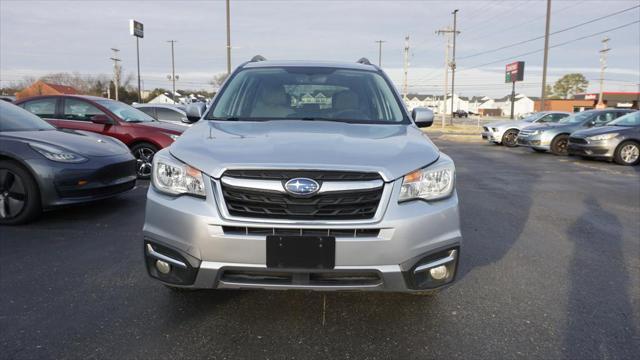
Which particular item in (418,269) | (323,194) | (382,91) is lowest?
(418,269)

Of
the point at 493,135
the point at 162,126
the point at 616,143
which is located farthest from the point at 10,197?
the point at 493,135

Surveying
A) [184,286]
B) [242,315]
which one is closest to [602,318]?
[242,315]

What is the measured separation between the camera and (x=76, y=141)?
555 centimetres

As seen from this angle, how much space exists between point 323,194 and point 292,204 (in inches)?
6.6

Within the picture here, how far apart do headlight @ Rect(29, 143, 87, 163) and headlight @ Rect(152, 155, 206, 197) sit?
2983mm

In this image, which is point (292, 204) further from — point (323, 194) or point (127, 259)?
point (127, 259)

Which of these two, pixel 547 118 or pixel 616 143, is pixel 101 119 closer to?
pixel 616 143

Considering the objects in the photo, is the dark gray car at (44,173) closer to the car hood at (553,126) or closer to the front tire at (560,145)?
the front tire at (560,145)

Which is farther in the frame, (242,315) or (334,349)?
(242,315)

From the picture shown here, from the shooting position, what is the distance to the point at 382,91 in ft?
13.2

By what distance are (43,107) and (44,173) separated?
14.0ft

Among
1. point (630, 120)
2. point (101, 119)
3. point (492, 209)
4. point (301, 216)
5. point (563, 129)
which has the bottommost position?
point (492, 209)

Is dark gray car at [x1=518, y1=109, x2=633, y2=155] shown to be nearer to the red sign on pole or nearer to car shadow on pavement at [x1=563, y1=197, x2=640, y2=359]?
car shadow on pavement at [x1=563, y1=197, x2=640, y2=359]

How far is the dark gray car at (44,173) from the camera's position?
16.4 ft
